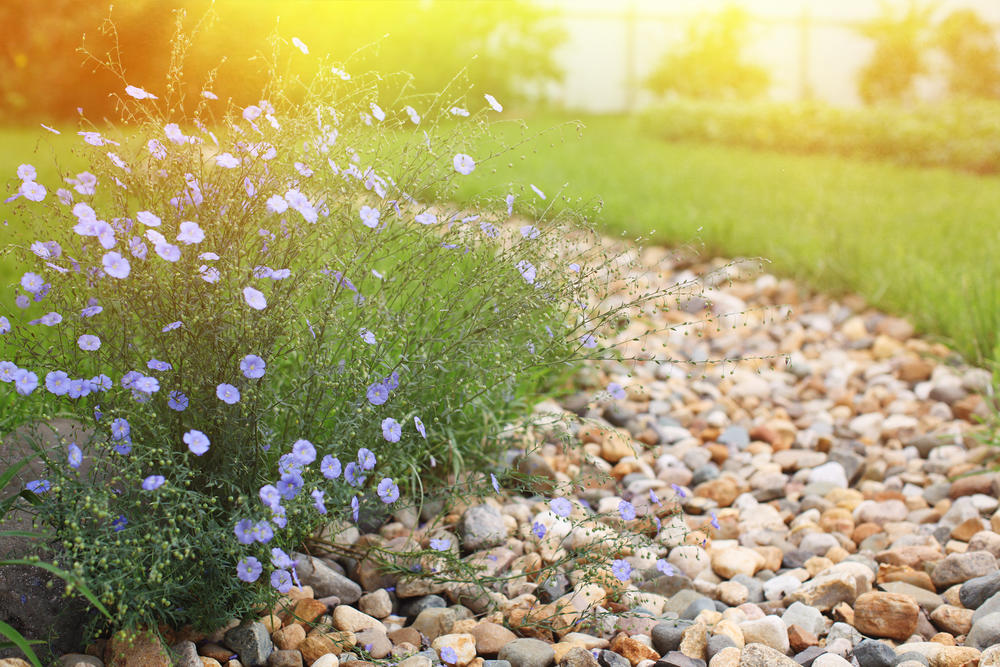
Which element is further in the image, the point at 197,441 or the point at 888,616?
the point at 888,616

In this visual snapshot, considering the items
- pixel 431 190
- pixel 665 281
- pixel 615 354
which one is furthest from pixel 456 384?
pixel 665 281

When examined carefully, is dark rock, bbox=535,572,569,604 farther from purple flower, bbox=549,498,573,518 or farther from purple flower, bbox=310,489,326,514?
purple flower, bbox=310,489,326,514

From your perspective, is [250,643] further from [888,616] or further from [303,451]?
[888,616]

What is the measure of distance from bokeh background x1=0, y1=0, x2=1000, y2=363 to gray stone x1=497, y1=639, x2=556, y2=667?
35.6 inches

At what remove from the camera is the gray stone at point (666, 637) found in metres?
1.78

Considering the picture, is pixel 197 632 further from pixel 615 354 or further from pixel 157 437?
pixel 615 354

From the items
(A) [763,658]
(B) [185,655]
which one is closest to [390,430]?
(B) [185,655]

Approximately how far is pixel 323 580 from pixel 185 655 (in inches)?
13.8

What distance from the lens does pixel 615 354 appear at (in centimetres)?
189

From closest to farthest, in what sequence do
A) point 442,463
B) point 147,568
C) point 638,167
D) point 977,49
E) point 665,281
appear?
point 147,568 → point 442,463 → point 665,281 → point 638,167 → point 977,49

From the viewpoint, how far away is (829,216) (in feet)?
18.4

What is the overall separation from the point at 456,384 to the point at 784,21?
16.6 metres

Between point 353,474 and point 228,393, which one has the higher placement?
point 228,393

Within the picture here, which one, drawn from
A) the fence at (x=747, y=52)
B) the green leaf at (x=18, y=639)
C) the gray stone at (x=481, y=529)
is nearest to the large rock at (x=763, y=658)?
the gray stone at (x=481, y=529)
